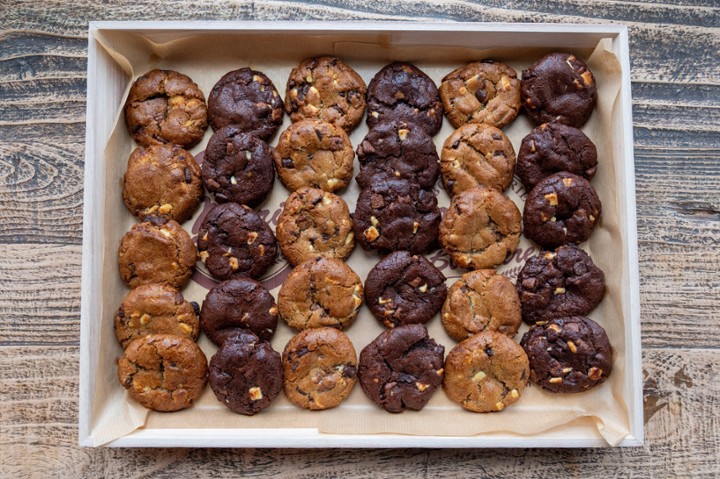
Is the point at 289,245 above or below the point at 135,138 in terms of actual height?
below

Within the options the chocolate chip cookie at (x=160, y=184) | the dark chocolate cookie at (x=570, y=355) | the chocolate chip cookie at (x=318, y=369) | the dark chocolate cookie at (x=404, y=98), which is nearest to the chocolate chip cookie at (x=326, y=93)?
the dark chocolate cookie at (x=404, y=98)

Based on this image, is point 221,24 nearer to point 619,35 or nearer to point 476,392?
point 619,35

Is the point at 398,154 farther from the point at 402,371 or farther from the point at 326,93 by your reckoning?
the point at 402,371

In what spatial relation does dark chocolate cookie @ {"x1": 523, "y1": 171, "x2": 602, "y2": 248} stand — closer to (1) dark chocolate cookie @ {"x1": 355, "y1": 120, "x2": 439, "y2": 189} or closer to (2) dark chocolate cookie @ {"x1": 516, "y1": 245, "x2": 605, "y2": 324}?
(2) dark chocolate cookie @ {"x1": 516, "y1": 245, "x2": 605, "y2": 324}

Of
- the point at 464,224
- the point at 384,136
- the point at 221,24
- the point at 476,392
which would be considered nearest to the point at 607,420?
the point at 476,392

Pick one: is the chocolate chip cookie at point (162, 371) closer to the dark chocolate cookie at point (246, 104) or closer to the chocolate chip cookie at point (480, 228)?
the dark chocolate cookie at point (246, 104)
